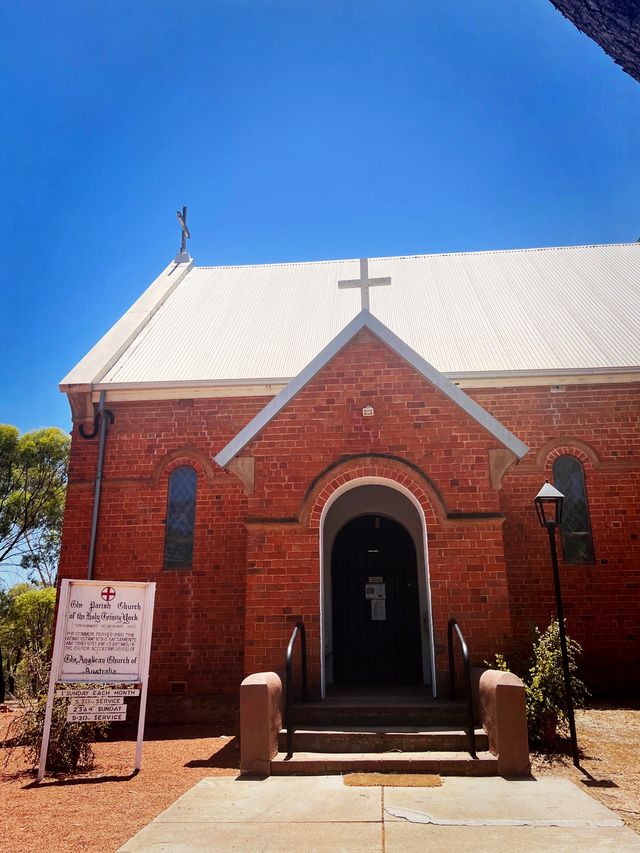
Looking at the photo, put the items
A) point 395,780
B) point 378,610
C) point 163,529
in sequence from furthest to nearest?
point 163,529, point 378,610, point 395,780

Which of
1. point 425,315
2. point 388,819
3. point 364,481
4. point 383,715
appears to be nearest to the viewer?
point 388,819

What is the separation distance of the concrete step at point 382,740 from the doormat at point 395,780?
50cm

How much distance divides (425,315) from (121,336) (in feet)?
23.4

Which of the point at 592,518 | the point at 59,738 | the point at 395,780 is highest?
the point at 592,518

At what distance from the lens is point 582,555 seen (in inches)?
471

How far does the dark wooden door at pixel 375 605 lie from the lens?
11188 millimetres

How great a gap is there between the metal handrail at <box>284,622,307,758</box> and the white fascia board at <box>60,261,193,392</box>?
7086 mm

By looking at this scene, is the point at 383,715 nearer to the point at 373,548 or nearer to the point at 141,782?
the point at 141,782

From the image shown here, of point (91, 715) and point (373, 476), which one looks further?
point (373, 476)

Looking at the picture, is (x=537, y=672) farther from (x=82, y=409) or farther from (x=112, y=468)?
(x=82, y=409)

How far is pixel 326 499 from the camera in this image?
9.23 metres

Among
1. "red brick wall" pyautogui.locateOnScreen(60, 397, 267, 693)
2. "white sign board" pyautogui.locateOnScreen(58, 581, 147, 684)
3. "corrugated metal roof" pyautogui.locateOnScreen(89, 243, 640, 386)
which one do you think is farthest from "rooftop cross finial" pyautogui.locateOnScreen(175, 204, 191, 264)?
"white sign board" pyautogui.locateOnScreen(58, 581, 147, 684)

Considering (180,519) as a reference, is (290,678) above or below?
below

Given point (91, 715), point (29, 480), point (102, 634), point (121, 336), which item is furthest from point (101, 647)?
point (29, 480)
